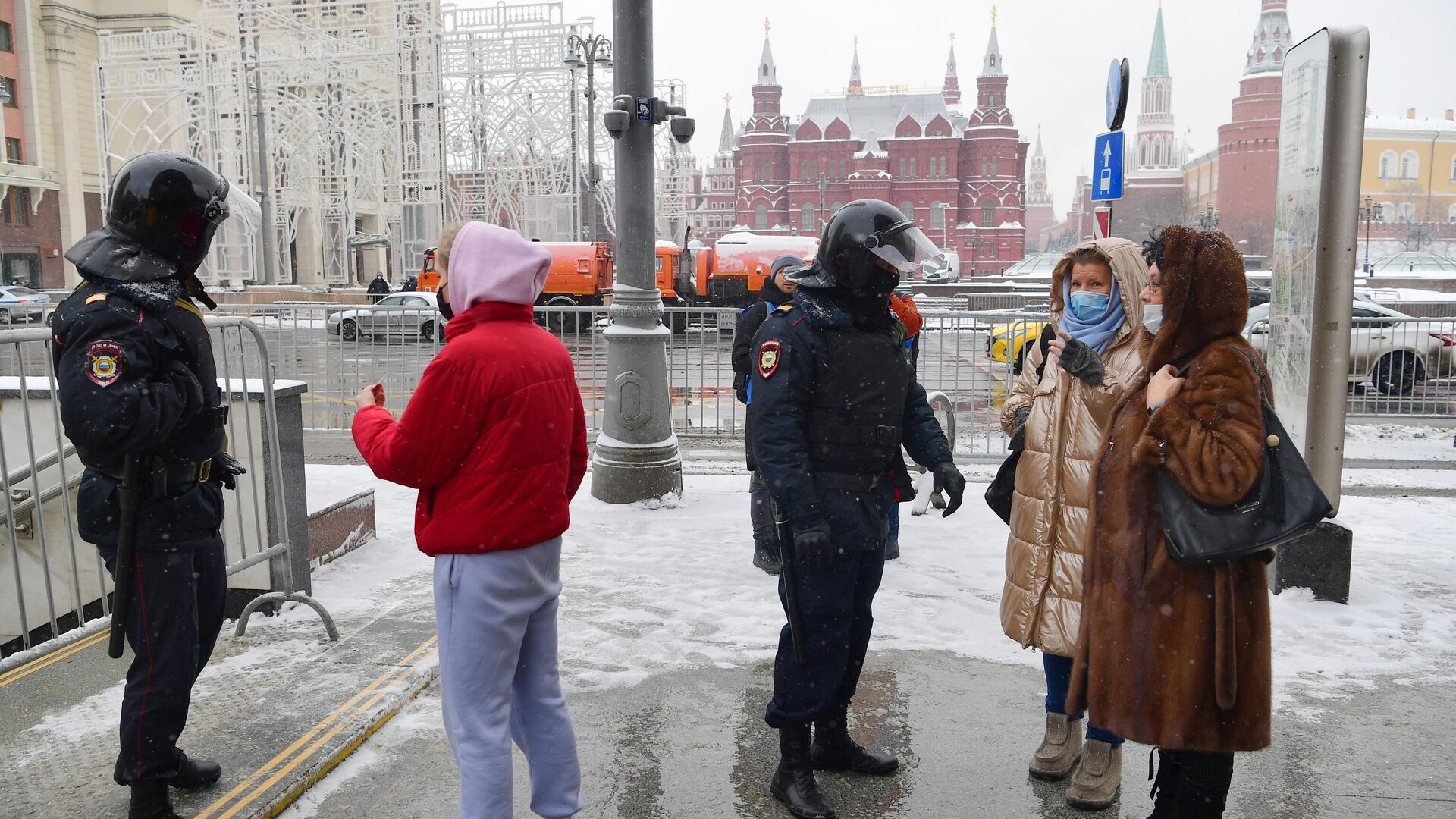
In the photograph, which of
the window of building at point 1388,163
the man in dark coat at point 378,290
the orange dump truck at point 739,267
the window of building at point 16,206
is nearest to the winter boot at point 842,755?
the orange dump truck at point 739,267

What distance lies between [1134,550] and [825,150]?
10773 centimetres

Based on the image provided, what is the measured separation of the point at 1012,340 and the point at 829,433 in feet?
29.9

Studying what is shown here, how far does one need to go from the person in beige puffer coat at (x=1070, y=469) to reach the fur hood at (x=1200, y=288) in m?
0.53

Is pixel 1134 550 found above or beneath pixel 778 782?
above

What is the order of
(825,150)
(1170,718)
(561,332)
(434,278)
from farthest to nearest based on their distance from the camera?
(825,150), (434,278), (561,332), (1170,718)

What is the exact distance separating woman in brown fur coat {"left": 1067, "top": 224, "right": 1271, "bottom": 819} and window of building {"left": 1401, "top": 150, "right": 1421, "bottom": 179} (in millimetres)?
112210

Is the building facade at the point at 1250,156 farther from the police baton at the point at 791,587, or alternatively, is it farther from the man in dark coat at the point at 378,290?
the police baton at the point at 791,587

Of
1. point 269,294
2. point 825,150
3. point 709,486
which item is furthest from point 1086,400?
point 825,150

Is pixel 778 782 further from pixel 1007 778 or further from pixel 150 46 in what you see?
pixel 150 46

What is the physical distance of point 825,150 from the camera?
107 m

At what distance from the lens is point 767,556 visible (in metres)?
6.34

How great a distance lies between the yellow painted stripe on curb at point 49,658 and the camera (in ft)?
14.9

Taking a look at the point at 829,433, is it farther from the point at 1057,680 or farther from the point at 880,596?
the point at 880,596

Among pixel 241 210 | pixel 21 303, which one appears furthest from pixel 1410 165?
pixel 241 210
